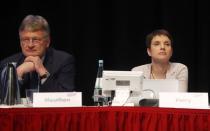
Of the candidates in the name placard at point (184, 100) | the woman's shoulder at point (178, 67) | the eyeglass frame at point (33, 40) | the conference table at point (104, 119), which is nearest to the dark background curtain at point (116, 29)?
the woman's shoulder at point (178, 67)

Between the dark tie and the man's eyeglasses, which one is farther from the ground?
the man's eyeglasses

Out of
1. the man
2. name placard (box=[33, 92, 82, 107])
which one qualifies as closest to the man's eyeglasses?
the man

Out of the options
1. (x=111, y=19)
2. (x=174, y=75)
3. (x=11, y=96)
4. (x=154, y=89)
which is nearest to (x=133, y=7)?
(x=111, y=19)

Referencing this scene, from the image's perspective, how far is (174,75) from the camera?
12.1 ft

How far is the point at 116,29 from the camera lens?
173 inches

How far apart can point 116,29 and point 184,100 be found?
6.85ft

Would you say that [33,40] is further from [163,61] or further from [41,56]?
[163,61]

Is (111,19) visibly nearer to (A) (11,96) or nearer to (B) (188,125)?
(A) (11,96)

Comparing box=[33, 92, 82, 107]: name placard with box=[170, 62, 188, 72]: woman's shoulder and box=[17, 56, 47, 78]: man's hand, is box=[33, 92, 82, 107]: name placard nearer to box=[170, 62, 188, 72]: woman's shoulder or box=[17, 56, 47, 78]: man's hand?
box=[17, 56, 47, 78]: man's hand

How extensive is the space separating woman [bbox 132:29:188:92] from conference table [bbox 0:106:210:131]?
1.31m

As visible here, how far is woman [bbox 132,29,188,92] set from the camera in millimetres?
3674

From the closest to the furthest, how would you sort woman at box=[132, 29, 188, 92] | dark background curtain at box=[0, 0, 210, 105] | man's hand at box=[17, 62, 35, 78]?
1. man's hand at box=[17, 62, 35, 78]
2. woman at box=[132, 29, 188, 92]
3. dark background curtain at box=[0, 0, 210, 105]

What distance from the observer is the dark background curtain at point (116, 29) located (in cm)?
430

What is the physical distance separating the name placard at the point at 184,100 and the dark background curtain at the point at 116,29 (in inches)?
75.1
